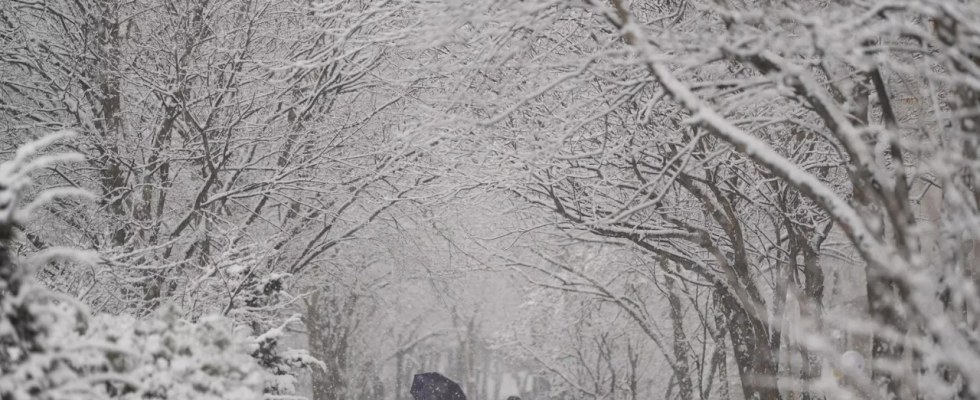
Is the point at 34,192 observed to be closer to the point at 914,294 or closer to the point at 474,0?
the point at 474,0

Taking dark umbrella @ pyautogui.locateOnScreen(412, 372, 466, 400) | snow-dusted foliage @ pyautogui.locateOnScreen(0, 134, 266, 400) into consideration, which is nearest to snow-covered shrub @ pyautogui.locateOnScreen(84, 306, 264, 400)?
snow-dusted foliage @ pyautogui.locateOnScreen(0, 134, 266, 400)

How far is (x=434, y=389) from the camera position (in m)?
13.6

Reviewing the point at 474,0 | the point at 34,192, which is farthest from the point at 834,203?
the point at 34,192

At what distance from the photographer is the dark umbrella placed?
1352 cm

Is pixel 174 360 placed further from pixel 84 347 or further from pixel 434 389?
pixel 434 389

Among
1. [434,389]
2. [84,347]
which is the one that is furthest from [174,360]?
[434,389]

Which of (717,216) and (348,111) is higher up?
(348,111)

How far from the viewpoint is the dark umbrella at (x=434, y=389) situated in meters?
13.5

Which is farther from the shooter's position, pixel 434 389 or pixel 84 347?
pixel 434 389

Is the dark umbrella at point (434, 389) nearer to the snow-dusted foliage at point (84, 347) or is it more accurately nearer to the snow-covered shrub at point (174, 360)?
the snow-dusted foliage at point (84, 347)

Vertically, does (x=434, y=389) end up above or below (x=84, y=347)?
below

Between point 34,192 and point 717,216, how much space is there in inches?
301

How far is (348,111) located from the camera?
9820mm

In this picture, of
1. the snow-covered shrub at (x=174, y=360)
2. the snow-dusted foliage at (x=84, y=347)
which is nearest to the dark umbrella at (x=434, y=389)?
the snow-dusted foliage at (x=84, y=347)
